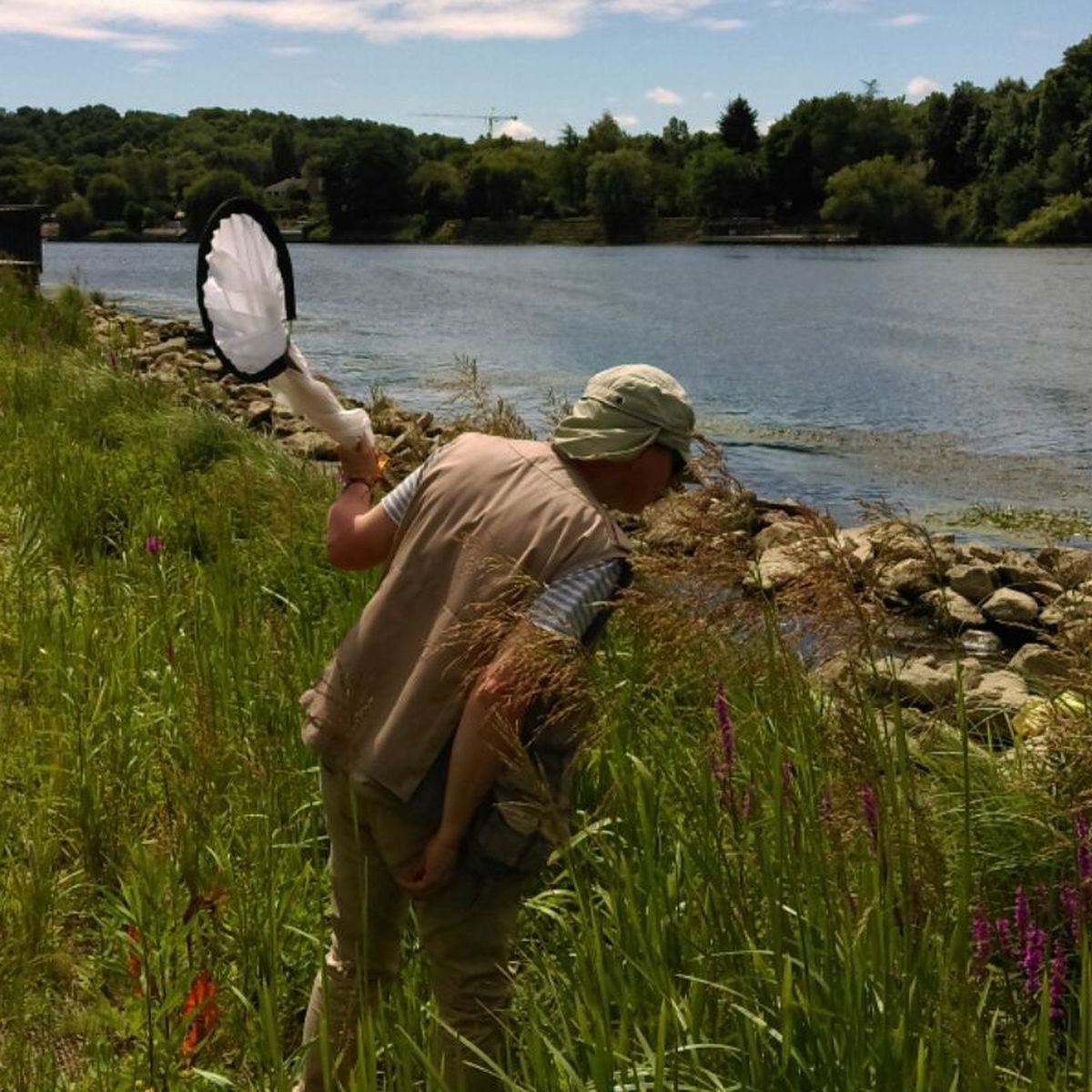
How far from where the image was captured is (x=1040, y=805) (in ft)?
9.70

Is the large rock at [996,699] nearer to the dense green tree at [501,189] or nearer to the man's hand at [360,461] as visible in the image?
the man's hand at [360,461]

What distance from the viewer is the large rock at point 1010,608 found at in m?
9.31

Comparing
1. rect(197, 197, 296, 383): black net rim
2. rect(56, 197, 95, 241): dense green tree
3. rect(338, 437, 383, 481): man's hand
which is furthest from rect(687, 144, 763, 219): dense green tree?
rect(197, 197, 296, 383): black net rim

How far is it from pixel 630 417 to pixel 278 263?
687 millimetres

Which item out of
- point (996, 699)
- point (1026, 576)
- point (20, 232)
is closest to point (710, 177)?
point (20, 232)

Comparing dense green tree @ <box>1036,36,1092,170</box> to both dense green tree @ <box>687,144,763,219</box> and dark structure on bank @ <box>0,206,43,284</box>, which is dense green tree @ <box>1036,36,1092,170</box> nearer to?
dense green tree @ <box>687,144,763,219</box>

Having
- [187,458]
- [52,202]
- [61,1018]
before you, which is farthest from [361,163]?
[61,1018]

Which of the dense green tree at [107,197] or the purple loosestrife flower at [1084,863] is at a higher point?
the dense green tree at [107,197]

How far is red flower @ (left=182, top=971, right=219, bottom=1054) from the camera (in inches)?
98.6

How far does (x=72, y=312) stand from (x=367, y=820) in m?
15.8

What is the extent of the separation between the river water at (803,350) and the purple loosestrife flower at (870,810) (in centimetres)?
86

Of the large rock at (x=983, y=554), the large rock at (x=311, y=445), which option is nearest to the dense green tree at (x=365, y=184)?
the large rock at (x=311, y=445)

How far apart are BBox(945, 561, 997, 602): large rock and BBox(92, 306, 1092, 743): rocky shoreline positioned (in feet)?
0.03

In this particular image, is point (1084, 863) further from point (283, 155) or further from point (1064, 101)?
point (283, 155)
